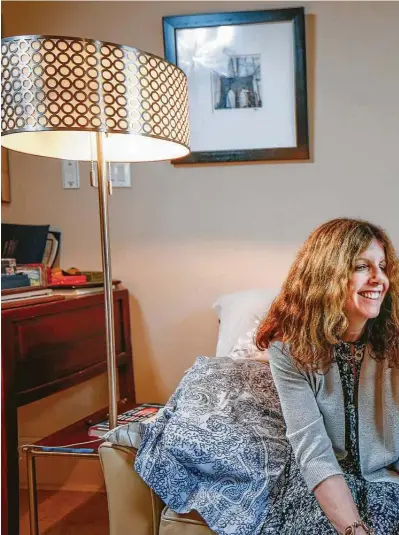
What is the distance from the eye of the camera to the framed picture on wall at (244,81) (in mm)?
1867

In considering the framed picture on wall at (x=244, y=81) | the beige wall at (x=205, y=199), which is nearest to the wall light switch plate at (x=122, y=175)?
the beige wall at (x=205, y=199)

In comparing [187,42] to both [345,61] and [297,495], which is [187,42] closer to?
[345,61]

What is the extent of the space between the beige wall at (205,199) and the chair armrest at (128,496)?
0.82 m

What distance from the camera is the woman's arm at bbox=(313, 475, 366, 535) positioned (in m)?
1.04

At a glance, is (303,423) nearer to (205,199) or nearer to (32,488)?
(32,488)

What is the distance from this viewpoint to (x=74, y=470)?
6.99 ft

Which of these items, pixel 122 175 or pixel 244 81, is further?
pixel 122 175

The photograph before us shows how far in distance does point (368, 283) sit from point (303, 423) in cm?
31

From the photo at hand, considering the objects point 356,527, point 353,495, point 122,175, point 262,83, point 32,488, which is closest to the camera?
point 356,527

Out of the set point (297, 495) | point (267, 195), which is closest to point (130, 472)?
point (297, 495)

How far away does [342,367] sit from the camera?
1195 mm

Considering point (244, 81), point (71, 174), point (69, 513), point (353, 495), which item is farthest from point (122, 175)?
point (353, 495)

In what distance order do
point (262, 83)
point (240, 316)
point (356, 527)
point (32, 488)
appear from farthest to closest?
point (262, 83), point (240, 316), point (32, 488), point (356, 527)

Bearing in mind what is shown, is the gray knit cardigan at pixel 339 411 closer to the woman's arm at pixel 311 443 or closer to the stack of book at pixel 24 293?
the woman's arm at pixel 311 443
